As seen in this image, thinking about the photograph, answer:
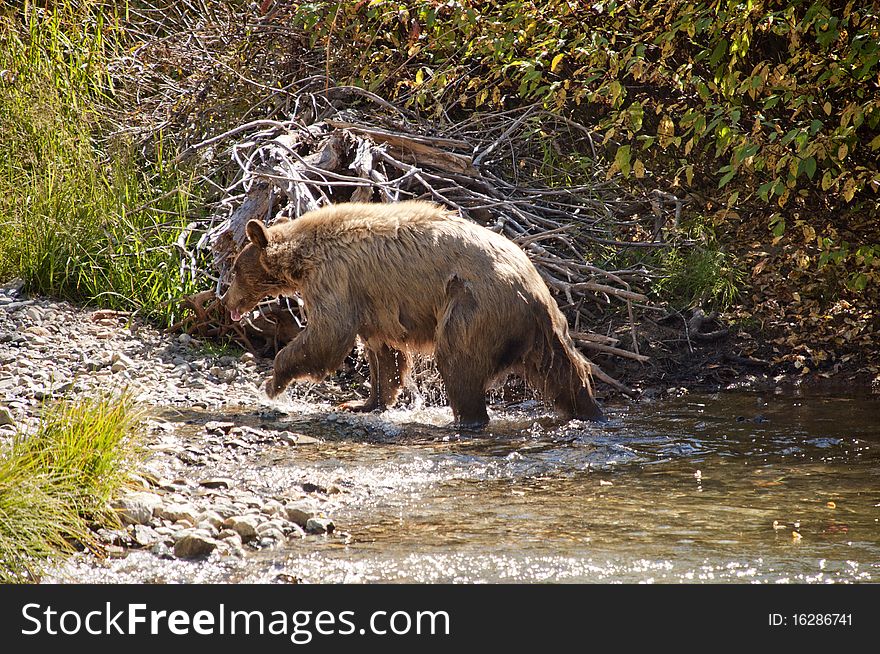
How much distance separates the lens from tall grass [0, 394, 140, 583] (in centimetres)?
392

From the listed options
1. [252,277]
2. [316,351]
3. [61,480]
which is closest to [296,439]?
[316,351]

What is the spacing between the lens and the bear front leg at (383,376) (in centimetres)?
747

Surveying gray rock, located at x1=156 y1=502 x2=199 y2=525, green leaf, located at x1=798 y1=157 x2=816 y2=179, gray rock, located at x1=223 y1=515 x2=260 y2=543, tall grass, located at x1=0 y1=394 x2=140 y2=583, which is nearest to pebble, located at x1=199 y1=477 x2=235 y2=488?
→ tall grass, located at x1=0 y1=394 x2=140 y2=583

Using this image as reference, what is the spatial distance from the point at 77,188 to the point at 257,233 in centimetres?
307

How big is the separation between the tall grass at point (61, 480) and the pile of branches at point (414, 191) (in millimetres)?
3649

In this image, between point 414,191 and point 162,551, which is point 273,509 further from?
point 414,191

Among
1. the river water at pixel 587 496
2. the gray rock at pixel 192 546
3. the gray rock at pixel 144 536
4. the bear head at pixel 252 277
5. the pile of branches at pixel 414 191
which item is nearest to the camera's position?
the river water at pixel 587 496

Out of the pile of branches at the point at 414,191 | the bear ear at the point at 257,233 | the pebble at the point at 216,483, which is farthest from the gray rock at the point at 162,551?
the pile of branches at the point at 414,191

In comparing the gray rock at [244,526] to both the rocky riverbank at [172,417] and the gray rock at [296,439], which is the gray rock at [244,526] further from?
the gray rock at [296,439]

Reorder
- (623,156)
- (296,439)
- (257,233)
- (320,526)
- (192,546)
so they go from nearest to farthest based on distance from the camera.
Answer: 1. (192,546)
2. (320,526)
3. (296,439)
4. (257,233)
5. (623,156)

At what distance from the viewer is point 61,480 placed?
437 cm

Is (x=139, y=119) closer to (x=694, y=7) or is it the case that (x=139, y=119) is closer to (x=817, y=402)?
(x=694, y=7)

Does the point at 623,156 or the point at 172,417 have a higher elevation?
the point at 623,156

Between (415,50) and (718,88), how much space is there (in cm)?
293
